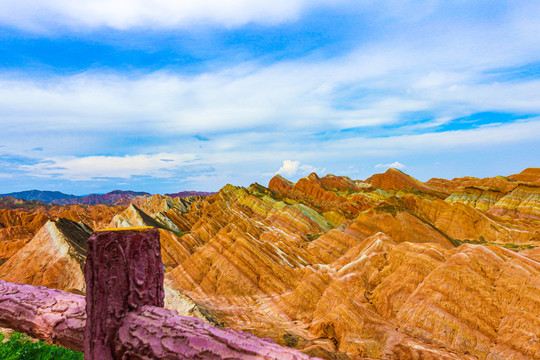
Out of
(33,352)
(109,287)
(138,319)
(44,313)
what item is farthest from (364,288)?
(109,287)

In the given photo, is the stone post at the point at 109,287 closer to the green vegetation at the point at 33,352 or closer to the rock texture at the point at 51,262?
the green vegetation at the point at 33,352

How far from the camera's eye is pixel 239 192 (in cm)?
5234

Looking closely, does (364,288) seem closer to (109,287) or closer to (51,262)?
(51,262)

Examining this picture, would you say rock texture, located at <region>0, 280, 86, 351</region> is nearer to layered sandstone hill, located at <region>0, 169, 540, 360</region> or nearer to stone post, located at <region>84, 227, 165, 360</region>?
stone post, located at <region>84, 227, 165, 360</region>

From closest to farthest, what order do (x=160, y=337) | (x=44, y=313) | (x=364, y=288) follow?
(x=160, y=337) < (x=44, y=313) < (x=364, y=288)

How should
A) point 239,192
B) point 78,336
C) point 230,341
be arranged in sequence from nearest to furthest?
1. point 230,341
2. point 78,336
3. point 239,192

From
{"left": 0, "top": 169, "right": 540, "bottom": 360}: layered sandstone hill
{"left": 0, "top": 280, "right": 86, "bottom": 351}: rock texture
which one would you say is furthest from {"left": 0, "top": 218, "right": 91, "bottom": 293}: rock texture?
{"left": 0, "top": 280, "right": 86, "bottom": 351}: rock texture

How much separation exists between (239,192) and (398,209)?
2806 cm

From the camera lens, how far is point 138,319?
2756 millimetres

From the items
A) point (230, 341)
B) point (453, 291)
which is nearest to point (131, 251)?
point (230, 341)

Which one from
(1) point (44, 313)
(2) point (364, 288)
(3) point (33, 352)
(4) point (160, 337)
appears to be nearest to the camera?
(4) point (160, 337)

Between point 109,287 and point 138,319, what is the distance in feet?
1.34

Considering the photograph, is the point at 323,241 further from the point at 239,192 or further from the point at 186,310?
the point at 239,192

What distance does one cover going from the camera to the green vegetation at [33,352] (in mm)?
4156
